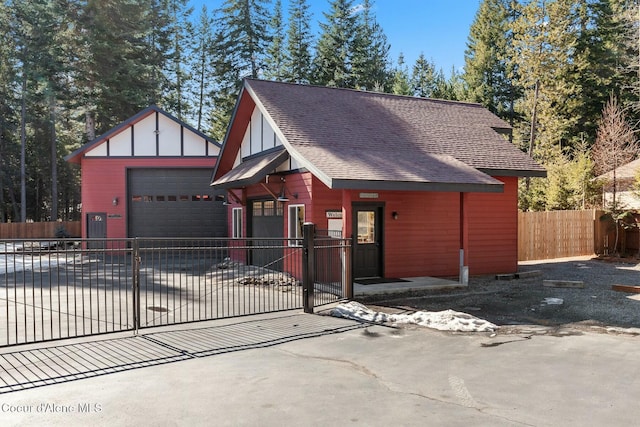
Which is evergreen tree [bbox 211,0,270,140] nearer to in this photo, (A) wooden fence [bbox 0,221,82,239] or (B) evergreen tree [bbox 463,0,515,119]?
(A) wooden fence [bbox 0,221,82,239]

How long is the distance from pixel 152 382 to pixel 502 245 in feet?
38.2

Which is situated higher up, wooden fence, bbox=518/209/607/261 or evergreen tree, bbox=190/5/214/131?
evergreen tree, bbox=190/5/214/131

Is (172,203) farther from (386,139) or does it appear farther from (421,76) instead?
(421,76)

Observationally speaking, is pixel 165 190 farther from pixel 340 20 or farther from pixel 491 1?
pixel 491 1

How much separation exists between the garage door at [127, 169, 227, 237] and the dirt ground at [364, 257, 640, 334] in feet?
45.2

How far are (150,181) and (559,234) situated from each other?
18.3 metres

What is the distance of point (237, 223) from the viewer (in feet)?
59.1

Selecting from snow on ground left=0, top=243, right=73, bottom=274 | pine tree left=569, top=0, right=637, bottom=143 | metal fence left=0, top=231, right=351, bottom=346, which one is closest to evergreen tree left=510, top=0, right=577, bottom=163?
pine tree left=569, top=0, right=637, bottom=143

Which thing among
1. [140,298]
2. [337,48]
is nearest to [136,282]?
[140,298]

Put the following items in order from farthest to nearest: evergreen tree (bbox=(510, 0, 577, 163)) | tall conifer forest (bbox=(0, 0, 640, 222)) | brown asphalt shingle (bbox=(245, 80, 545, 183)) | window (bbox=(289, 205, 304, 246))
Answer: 1. tall conifer forest (bbox=(0, 0, 640, 222))
2. evergreen tree (bbox=(510, 0, 577, 163))
3. window (bbox=(289, 205, 304, 246))
4. brown asphalt shingle (bbox=(245, 80, 545, 183))

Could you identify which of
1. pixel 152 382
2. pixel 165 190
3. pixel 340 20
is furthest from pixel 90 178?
pixel 340 20

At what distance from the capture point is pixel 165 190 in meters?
22.7

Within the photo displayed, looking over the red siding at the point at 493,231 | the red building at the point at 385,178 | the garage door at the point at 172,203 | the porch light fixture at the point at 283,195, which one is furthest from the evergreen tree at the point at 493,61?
the porch light fixture at the point at 283,195

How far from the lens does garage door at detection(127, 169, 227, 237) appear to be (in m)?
22.4
